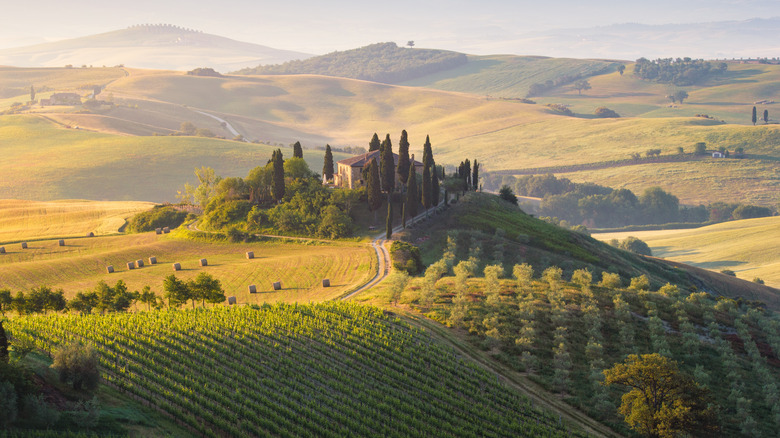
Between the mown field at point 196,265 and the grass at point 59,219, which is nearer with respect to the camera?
the mown field at point 196,265

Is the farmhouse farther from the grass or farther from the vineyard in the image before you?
the vineyard

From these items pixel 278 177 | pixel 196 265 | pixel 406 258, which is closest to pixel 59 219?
pixel 278 177

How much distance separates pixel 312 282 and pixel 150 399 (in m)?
37.4

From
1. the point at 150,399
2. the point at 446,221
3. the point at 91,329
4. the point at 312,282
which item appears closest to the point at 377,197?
the point at 446,221

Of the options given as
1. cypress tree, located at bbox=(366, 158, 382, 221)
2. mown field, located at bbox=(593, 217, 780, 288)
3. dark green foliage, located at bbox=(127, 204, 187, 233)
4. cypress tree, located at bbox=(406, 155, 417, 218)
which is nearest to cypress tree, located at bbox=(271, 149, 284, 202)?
cypress tree, located at bbox=(366, 158, 382, 221)

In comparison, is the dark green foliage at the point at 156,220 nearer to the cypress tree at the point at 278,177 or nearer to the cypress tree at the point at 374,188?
the cypress tree at the point at 278,177

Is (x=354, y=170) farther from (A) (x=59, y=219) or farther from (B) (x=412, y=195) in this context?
(A) (x=59, y=219)

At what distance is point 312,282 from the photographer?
216 ft

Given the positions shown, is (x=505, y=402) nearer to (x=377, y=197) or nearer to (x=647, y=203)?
(x=377, y=197)

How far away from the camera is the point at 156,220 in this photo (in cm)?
9800

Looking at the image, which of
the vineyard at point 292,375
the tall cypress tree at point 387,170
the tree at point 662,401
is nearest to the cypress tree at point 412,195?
the tall cypress tree at point 387,170

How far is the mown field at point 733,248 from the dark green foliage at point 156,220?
107226mm

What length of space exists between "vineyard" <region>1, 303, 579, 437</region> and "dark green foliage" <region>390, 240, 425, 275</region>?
870 inches

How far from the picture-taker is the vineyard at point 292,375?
29.5 meters
